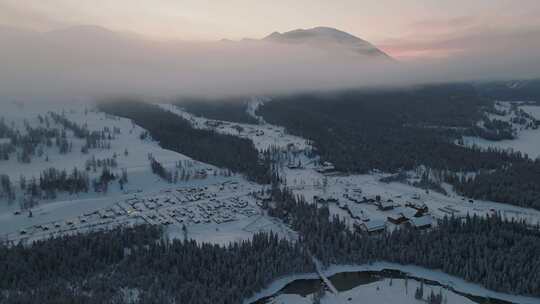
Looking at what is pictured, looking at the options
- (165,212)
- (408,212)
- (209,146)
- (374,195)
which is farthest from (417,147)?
(165,212)

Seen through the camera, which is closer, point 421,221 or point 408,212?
point 421,221

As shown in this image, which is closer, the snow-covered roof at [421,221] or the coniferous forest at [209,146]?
the snow-covered roof at [421,221]

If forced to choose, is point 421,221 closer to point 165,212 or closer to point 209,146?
point 165,212

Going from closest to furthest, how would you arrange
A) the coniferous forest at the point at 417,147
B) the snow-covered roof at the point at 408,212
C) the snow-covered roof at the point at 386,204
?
the snow-covered roof at the point at 408,212, the snow-covered roof at the point at 386,204, the coniferous forest at the point at 417,147

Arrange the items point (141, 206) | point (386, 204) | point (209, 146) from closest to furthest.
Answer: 1. point (386, 204)
2. point (141, 206)
3. point (209, 146)

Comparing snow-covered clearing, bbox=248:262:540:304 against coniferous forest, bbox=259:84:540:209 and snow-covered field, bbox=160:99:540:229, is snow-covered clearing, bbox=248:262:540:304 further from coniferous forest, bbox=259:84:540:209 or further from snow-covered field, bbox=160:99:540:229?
coniferous forest, bbox=259:84:540:209

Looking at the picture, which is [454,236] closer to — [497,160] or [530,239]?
[530,239]

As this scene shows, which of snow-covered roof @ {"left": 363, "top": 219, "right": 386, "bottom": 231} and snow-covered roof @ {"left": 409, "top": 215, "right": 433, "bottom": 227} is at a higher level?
snow-covered roof @ {"left": 409, "top": 215, "right": 433, "bottom": 227}

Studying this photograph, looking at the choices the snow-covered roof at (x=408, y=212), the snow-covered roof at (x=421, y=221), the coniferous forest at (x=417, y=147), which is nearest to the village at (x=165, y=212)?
the snow-covered roof at (x=408, y=212)

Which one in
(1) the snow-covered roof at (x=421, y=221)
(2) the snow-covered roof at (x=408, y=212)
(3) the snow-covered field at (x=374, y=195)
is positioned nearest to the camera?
(1) the snow-covered roof at (x=421, y=221)

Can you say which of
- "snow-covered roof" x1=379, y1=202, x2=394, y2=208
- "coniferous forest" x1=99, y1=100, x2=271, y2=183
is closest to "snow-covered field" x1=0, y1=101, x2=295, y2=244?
"coniferous forest" x1=99, y1=100, x2=271, y2=183

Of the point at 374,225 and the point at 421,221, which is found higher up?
the point at 421,221

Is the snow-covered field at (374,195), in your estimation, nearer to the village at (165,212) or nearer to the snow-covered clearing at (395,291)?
the village at (165,212)
